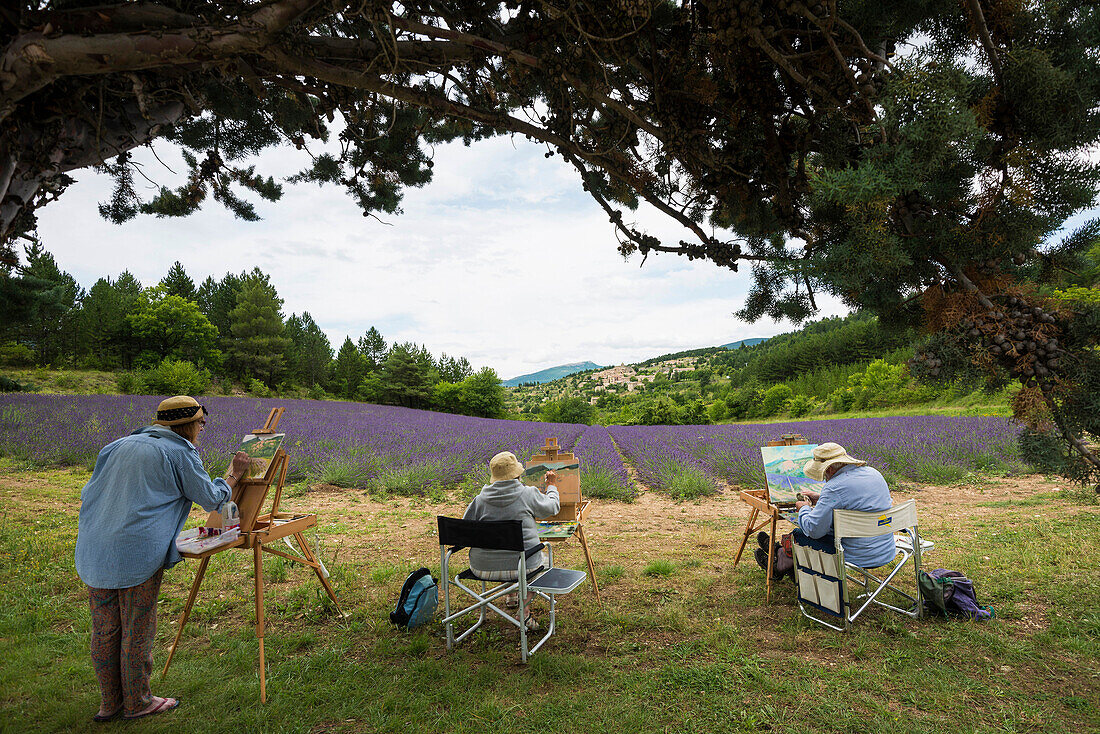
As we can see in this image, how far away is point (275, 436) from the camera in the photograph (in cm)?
276

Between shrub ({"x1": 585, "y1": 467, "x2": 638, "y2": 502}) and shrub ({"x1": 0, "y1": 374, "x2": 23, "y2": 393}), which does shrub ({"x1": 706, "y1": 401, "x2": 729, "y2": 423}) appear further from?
shrub ({"x1": 0, "y1": 374, "x2": 23, "y2": 393})

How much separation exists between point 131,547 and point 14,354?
33188 millimetres

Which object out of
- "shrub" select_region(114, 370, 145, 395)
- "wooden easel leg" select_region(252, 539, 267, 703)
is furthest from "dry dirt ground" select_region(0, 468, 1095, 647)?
"shrub" select_region(114, 370, 145, 395)

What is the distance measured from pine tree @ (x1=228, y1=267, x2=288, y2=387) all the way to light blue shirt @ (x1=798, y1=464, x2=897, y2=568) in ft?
129

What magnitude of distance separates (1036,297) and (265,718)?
3957mm

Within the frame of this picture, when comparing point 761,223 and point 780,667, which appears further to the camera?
point 761,223

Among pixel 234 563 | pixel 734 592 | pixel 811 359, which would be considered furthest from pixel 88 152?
pixel 811 359

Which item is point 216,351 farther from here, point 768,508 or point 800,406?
point 800,406

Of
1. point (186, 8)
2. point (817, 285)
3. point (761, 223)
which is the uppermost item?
point (186, 8)

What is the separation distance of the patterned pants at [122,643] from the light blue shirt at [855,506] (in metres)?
3.75

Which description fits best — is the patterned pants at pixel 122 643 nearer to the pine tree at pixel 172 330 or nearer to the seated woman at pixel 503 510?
the seated woman at pixel 503 510

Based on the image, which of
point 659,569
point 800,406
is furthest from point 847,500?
point 800,406

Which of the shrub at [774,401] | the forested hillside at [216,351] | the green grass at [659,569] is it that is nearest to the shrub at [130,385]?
the forested hillside at [216,351]

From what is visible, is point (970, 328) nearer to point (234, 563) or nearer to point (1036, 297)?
point (1036, 297)
